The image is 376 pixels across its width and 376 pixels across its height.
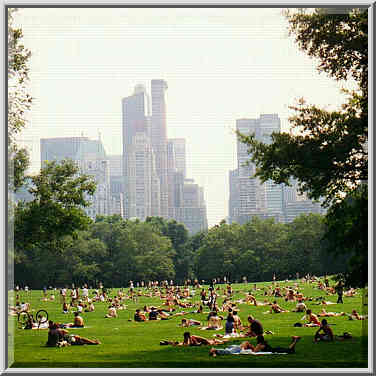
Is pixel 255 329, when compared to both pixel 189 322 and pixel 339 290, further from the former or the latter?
pixel 339 290

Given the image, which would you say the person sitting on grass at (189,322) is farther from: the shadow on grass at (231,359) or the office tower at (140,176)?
the office tower at (140,176)

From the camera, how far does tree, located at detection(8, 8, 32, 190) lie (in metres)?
9.82

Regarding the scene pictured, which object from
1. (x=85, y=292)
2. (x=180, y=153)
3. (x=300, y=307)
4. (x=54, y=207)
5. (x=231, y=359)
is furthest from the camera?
(x=54, y=207)

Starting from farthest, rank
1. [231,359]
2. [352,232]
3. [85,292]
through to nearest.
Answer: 1. [85,292]
2. [352,232]
3. [231,359]

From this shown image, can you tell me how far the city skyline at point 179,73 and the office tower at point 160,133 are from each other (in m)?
0.11

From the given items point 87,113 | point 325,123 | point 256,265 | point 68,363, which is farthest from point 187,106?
point 68,363

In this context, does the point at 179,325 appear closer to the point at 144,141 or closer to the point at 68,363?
the point at 68,363

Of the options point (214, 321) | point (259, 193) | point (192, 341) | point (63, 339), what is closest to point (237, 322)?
point (214, 321)

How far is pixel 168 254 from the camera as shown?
36.1ft

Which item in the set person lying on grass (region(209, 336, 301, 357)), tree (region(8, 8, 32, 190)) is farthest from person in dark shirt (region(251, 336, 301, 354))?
tree (region(8, 8, 32, 190))

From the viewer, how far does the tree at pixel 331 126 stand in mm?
9859

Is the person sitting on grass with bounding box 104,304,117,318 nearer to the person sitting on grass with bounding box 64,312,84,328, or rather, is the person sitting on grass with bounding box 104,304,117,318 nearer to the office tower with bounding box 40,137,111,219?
the person sitting on grass with bounding box 64,312,84,328

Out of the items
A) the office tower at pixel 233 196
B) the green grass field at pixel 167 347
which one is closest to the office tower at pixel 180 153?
the office tower at pixel 233 196

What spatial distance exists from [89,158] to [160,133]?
4.44ft
